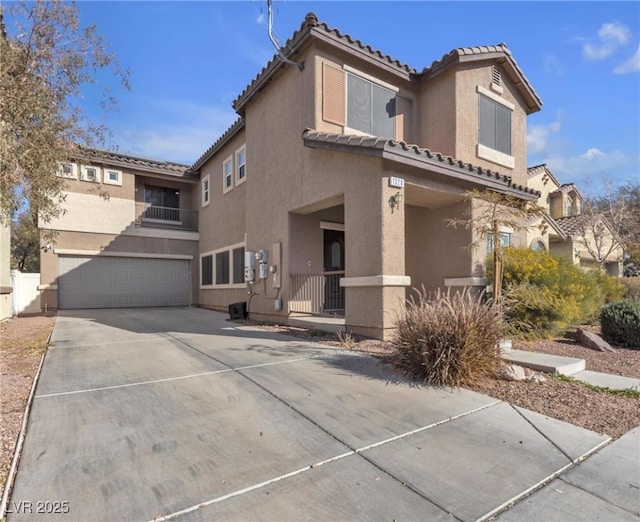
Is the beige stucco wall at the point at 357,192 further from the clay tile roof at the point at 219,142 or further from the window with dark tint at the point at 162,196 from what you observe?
the window with dark tint at the point at 162,196

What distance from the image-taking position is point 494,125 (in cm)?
1202

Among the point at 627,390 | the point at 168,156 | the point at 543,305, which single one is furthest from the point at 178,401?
the point at 168,156

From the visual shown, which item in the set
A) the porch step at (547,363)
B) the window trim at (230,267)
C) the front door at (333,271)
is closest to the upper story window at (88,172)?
the window trim at (230,267)

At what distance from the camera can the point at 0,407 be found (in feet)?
13.3

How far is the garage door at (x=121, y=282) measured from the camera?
54.7ft

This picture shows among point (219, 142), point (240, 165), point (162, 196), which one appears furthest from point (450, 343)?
point (162, 196)

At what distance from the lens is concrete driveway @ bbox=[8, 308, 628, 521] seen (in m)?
2.47

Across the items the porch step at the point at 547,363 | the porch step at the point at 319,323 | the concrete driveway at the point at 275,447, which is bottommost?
the concrete driveway at the point at 275,447

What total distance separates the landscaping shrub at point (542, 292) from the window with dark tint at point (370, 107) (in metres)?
5.11

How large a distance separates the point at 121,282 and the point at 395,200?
15.3 meters

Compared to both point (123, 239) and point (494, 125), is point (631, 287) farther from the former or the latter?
point (123, 239)

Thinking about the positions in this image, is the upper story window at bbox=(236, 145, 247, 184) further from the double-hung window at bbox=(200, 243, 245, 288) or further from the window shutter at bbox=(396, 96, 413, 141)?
the window shutter at bbox=(396, 96, 413, 141)

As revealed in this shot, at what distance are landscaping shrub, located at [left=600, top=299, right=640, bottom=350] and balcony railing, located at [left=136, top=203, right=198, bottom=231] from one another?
57.9 ft

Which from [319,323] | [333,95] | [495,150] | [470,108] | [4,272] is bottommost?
[319,323]
